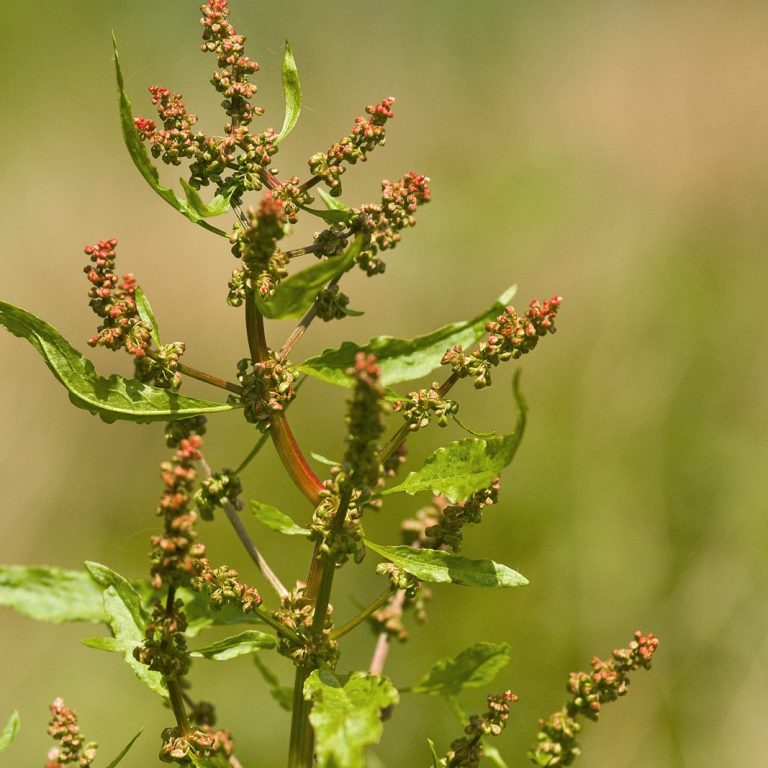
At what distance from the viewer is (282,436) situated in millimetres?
1461

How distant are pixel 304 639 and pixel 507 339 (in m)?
0.57

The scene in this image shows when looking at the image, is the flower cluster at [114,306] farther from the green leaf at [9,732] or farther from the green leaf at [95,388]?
the green leaf at [9,732]

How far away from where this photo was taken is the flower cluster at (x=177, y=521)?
112 centimetres

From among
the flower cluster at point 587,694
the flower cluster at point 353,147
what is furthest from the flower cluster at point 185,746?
the flower cluster at point 353,147

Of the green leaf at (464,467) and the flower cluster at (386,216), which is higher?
the flower cluster at (386,216)

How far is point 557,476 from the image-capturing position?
16.3 feet

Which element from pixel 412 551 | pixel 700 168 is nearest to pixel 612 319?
pixel 700 168

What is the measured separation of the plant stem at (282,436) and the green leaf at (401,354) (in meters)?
0.10

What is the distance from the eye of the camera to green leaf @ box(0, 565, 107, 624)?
167 cm

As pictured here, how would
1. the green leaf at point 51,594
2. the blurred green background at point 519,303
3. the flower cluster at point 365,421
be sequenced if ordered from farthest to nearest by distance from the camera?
the blurred green background at point 519,303 → the green leaf at point 51,594 → the flower cluster at point 365,421

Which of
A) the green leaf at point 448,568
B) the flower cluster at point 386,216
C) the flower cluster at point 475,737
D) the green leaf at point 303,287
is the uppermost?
the flower cluster at point 386,216

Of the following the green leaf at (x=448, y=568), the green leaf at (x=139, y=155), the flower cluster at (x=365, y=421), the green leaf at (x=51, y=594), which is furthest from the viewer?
the green leaf at (x=51, y=594)

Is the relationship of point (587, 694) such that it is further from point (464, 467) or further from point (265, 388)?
point (265, 388)

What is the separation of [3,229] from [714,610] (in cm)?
673
